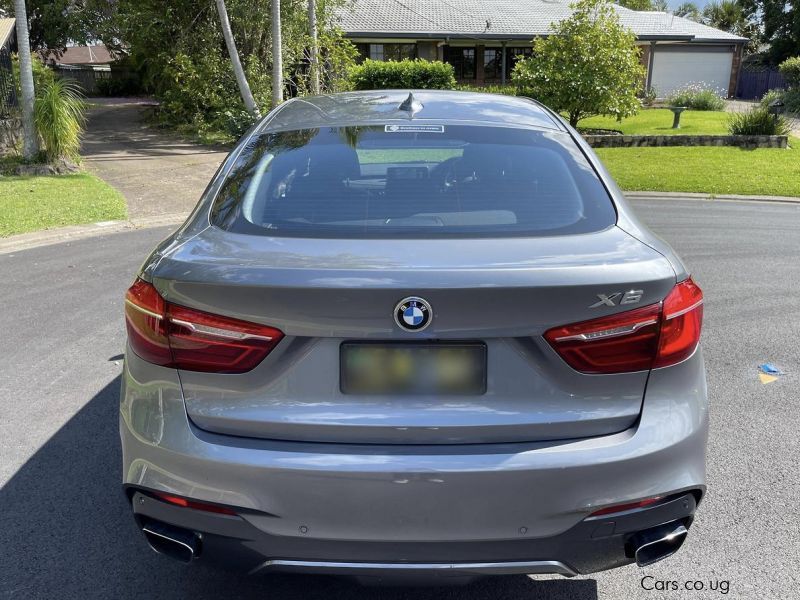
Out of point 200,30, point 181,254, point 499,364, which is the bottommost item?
point 499,364

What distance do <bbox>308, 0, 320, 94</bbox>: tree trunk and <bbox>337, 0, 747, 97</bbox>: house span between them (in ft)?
37.8

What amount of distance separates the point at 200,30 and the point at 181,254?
20413mm

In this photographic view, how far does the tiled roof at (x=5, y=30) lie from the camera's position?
45.2 ft

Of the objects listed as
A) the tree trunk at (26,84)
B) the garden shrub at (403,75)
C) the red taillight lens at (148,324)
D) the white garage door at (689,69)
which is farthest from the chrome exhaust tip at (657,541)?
the white garage door at (689,69)

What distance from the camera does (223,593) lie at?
2.70m

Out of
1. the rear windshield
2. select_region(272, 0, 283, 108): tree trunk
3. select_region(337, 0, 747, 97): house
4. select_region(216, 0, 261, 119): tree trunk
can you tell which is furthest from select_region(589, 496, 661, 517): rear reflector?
select_region(337, 0, 747, 97): house

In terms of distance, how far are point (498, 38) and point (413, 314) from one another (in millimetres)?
32539

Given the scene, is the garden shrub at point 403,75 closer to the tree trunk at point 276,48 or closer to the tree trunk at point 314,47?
the tree trunk at point 314,47

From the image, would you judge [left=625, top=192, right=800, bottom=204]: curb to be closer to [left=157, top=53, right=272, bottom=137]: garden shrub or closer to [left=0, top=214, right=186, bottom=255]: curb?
[left=0, top=214, right=186, bottom=255]: curb

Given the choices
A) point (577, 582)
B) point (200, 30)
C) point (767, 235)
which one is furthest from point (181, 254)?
point (200, 30)

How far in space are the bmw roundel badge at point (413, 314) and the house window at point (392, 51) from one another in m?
33.1

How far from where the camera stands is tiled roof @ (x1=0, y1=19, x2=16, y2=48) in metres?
13.8

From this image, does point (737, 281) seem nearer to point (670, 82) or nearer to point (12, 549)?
point (12, 549)

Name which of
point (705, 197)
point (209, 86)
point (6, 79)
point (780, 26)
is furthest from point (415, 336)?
point (780, 26)
